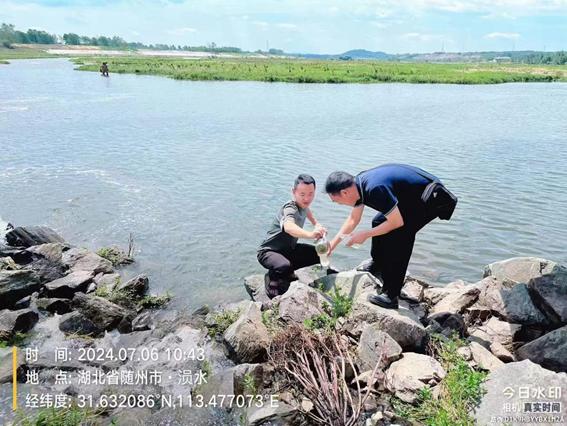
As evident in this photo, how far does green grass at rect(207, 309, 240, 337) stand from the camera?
7.10 meters

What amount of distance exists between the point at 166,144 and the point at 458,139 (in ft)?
41.5

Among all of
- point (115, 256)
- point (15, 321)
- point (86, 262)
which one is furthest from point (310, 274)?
point (15, 321)

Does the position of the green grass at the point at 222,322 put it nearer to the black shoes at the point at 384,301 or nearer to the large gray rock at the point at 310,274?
the large gray rock at the point at 310,274

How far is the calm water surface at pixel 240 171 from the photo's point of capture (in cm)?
1038

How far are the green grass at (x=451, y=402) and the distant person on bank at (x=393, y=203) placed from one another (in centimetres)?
131

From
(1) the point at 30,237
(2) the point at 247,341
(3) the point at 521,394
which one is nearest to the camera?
(3) the point at 521,394

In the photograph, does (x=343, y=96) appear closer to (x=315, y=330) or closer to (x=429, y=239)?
(x=429, y=239)

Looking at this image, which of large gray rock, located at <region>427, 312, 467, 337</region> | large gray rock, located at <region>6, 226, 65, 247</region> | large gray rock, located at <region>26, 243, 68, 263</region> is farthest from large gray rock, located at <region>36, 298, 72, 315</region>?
large gray rock, located at <region>427, 312, 467, 337</region>

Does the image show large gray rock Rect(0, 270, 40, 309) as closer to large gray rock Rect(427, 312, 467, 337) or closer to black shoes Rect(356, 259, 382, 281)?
black shoes Rect(356, 259, 382, 281)

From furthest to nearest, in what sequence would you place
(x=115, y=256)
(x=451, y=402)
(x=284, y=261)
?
(x=115, y=256)
(x=284, y=261)
(x=451, y=402)

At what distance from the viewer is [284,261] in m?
7.47

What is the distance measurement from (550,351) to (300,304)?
2960 mm

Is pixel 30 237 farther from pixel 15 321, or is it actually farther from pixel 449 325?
pixel 449 325

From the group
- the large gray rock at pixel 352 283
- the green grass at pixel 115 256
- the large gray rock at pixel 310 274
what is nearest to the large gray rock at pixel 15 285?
the green grass at pixel 115 256
